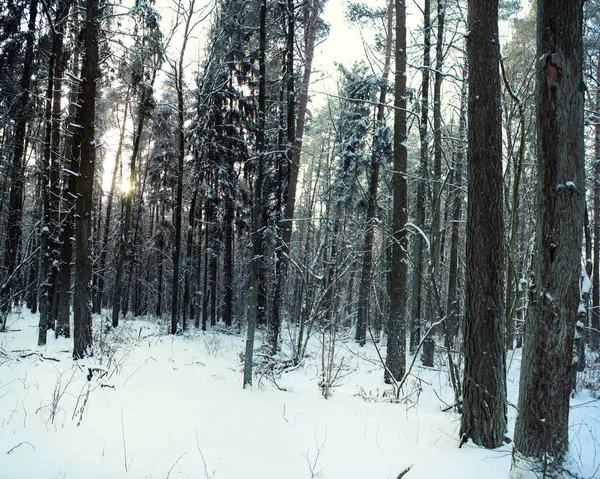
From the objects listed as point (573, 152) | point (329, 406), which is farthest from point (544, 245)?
point (329, 406)

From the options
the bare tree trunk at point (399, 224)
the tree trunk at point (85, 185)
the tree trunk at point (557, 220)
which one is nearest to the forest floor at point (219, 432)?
the tree trunk at point (557, 220)

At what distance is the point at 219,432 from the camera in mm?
4219

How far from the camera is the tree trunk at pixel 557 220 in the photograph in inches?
109

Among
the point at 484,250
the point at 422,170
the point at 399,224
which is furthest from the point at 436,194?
the point at 422,170

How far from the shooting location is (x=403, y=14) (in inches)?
333

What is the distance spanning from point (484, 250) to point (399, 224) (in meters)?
4.35

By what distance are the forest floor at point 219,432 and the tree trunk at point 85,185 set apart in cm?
77

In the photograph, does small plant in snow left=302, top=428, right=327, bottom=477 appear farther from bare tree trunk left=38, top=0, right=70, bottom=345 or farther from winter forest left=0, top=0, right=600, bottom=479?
bare tree trunk left=38, top=0, right=70, bottom=345

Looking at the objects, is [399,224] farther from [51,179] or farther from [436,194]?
[51,179]

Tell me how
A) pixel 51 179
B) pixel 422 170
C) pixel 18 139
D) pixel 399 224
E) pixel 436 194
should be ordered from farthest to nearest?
1. pixel 18 139
2. pixel 51 179
3. pixel 422 170
4. pixel 399 224
5. pixel 436 194

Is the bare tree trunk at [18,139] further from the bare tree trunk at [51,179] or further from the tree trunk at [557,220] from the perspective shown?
the tree trunk at [557,220]

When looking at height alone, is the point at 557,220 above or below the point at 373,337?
above

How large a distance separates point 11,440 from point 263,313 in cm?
1412

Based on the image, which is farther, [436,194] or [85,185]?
[85,185]
